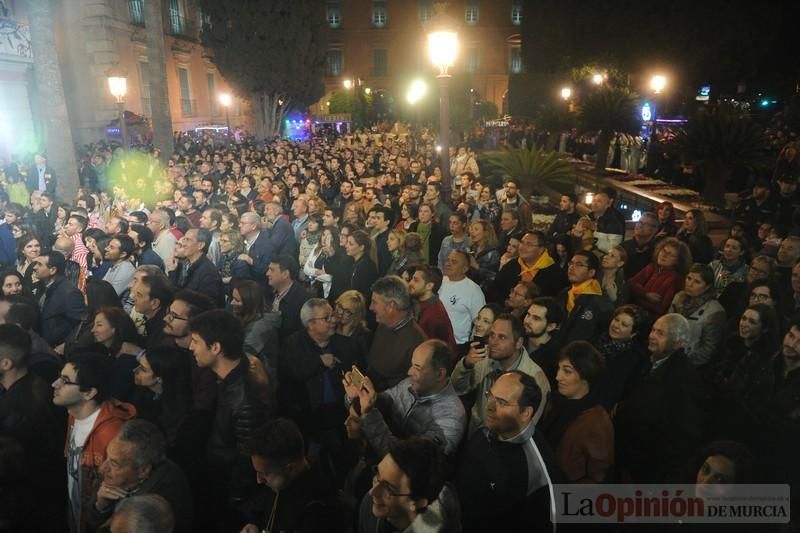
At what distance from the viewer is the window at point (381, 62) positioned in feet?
191

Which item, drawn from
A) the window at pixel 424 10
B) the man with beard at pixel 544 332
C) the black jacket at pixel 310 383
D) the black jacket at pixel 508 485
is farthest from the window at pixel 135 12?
the window at pixel 424 10

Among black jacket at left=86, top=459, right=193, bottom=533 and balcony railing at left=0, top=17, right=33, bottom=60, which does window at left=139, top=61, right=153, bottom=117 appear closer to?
balcony railing at left=0, top=17, right=33, bottom=60

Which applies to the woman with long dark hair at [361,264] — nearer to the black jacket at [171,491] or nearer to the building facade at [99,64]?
the black jacket at [171,491]

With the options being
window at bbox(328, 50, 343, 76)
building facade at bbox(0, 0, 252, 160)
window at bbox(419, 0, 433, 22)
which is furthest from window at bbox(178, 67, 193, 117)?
window at bbox(419, 0, 433, 22)

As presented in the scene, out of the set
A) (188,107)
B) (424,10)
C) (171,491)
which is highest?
(424,10)

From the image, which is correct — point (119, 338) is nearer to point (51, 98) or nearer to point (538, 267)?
point (538, 267)

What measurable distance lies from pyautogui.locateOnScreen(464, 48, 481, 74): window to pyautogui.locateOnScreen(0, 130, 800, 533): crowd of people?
182 feet

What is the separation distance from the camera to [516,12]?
186 ft

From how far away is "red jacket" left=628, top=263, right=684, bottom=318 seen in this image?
5336mm

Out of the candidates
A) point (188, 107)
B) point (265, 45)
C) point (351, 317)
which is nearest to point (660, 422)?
point (351, 317)

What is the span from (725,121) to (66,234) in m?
10.7

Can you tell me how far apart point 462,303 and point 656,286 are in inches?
75.0

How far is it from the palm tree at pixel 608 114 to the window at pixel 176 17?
990 inches

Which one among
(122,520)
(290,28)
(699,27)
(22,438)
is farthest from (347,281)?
(290,28)
